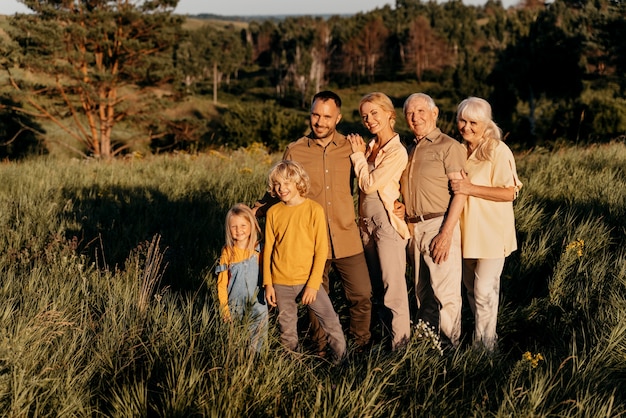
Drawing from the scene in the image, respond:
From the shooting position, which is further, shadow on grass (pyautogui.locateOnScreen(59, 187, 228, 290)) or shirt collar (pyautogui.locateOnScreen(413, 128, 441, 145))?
shadow on grass (pyautogui.locateOnScreen(59, 187, 228, 290))

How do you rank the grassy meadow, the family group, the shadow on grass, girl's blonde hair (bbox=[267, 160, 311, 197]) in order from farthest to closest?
the shadow on grass < the family group < girl's blonde hair (bbox=[267, 160, 311, 197]) < the grassy meadow

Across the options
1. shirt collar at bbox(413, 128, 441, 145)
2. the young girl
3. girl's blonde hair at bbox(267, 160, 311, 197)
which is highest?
shirt collar at bbox(413, 128, 441, 145)

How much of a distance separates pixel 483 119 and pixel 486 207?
57 cm

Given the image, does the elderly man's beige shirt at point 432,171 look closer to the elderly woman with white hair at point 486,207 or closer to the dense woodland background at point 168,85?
the elderly woman with white hair at point 486,207

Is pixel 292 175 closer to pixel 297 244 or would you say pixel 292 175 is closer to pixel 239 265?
pixel 297 244

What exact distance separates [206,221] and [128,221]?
82 cm

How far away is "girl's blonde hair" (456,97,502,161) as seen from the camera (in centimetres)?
347

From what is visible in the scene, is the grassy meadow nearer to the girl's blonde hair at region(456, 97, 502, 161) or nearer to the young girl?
the young girl

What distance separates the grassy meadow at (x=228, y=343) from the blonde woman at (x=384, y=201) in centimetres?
37

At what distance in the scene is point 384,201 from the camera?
3.46 metres

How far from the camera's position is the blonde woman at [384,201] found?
11.1ft

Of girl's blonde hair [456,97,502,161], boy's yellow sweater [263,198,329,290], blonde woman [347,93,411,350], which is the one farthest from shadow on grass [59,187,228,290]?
girl's blonde hair [456,97,502,161]

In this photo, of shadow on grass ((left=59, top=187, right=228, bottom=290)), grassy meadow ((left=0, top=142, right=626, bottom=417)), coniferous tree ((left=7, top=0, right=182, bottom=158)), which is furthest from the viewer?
coniferous tree ((left=7, top=0, right=182, bottom=158))

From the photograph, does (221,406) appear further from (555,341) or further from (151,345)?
(555,341)
